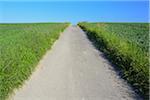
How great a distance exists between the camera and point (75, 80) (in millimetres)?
11148

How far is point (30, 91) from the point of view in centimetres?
980

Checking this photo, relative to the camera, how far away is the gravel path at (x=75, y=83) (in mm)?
9406

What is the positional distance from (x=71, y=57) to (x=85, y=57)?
0.68 m

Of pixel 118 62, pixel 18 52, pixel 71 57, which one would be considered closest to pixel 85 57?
pixel 71 57

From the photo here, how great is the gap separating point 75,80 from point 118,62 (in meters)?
3.14

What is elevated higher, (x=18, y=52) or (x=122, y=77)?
(x=18, y=52)

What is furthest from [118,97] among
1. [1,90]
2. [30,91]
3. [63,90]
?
[1,90]

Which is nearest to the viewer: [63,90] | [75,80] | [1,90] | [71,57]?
[1,90]

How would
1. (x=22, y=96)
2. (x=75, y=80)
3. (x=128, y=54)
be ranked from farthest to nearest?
(x=128, y=54)
(x=75, y=80)
(x=22, y=96)

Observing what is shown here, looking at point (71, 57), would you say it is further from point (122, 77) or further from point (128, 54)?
point (122, 77)

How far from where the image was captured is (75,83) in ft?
35.2

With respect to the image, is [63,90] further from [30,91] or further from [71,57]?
[71,57]

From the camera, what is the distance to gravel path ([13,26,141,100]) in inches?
370

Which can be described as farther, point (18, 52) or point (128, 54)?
point (128, 54)
